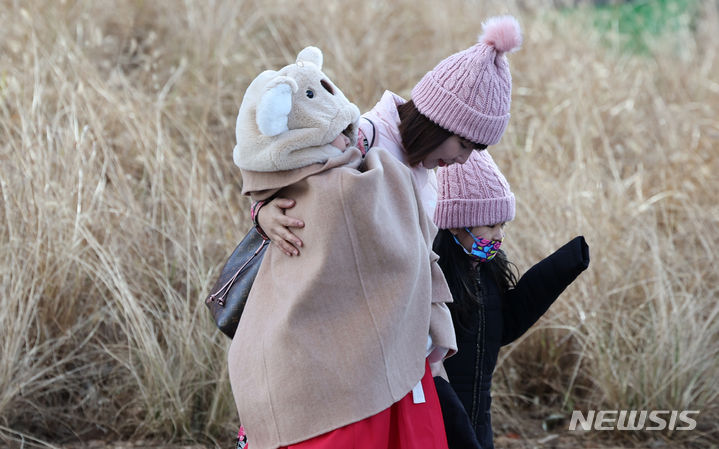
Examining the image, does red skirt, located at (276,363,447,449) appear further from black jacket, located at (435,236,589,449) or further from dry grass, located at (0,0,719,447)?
dry grass, located at (0,0,719,447)

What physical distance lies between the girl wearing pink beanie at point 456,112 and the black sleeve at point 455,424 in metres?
0.51

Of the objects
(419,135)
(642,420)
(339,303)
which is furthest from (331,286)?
(642,420)

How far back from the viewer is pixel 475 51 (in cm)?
220

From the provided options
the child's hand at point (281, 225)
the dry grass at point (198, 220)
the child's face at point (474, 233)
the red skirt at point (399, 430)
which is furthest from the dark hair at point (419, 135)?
the dry grass at point (198, 220)

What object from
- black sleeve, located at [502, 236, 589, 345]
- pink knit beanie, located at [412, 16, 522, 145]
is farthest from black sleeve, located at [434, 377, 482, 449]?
pink knit beanie, located at [412, 16, 522, 145]

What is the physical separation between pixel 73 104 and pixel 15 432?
164 cm

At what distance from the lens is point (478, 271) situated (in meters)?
2.49

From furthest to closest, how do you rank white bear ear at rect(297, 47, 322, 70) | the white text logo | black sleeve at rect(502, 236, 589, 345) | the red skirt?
the white text logo, black sleeve at rect(502, 236, 589, 345), white bear ear at rect(297, 47, 322, 70), the red skirt

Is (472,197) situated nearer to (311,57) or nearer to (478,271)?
(478,271)

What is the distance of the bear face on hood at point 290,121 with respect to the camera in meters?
1.85

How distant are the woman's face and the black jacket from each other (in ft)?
1.38

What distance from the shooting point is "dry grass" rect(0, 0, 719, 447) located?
3344mm

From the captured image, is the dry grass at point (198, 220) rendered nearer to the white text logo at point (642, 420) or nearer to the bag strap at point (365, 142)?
the white text logo at point (642, 420)

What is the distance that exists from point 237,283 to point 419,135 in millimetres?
602
